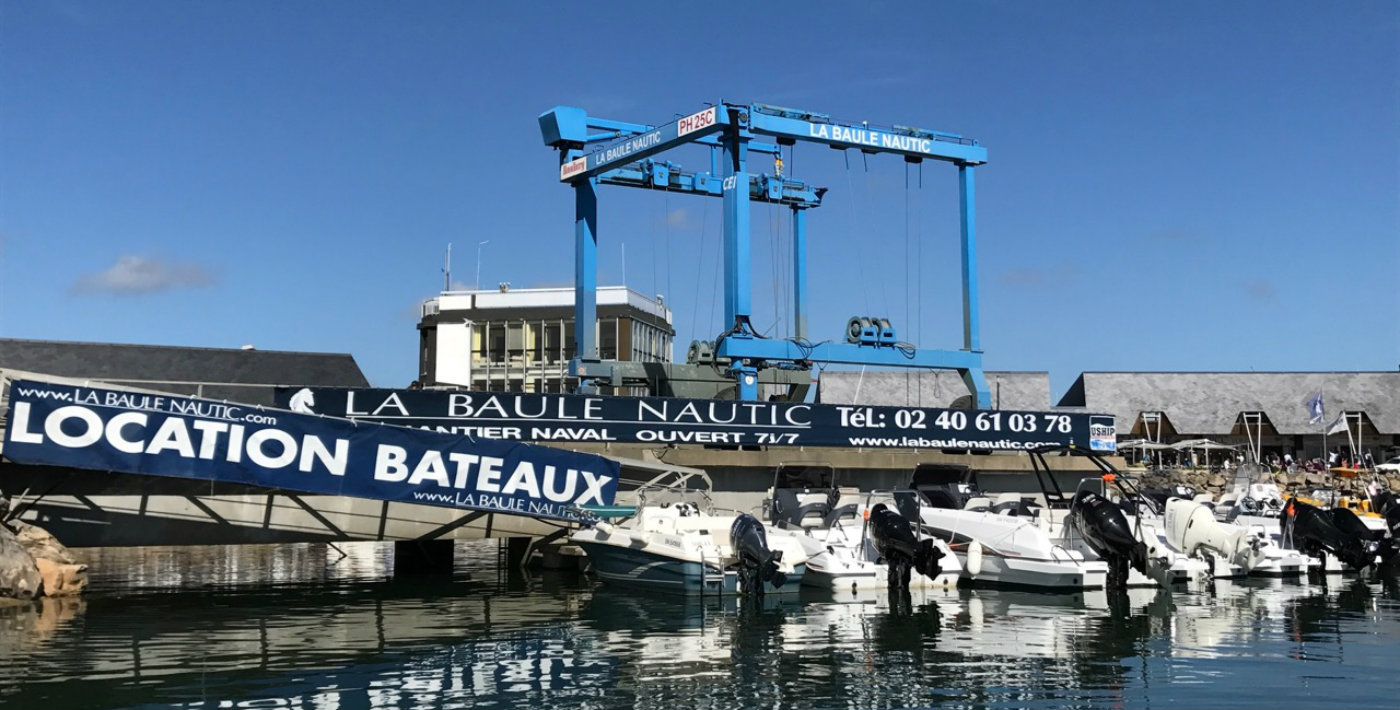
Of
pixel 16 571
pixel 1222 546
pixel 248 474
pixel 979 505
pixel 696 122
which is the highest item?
pixel 696 122

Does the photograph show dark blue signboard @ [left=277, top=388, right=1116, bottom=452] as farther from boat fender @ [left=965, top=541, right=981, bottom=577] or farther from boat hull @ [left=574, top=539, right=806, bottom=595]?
boat fender @ [left=965, top=541, right=981, bottom=577]

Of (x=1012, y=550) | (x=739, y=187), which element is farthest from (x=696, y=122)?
(x=1012, y=550)

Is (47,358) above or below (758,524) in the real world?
above

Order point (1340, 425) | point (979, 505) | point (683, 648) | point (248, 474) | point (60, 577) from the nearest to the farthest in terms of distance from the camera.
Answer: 1. point (683, 648)
2. point (60, 577)
3. point (248, 474)
4. point (979, 505)
5. point (1340, 425)

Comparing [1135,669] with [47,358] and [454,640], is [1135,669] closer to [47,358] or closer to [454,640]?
[454,640]

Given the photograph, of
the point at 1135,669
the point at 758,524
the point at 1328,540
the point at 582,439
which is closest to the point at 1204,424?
the point at 1328,540

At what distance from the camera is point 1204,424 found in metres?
72.0

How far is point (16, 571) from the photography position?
2227 centimetres

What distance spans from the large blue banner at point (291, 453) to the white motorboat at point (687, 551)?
102 cm

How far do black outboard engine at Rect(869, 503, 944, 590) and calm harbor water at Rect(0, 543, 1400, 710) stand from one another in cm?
49

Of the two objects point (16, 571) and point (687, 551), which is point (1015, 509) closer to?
point (687, 551)

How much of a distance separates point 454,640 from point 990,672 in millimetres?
8169

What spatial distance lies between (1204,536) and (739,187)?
1773 cm

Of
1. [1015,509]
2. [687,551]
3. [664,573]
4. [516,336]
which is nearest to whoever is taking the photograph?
[687,551]
